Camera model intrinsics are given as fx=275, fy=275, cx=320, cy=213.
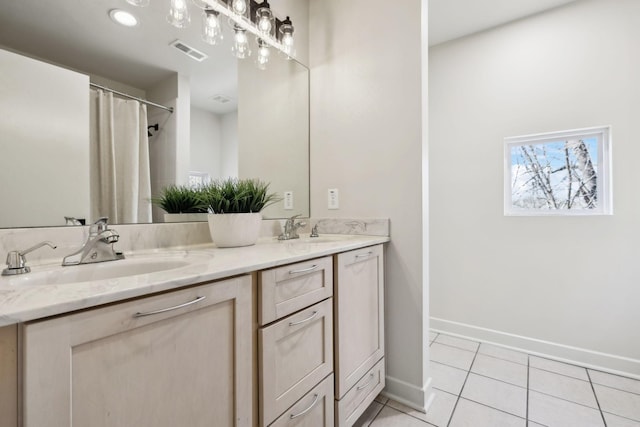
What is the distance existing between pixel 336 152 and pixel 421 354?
1.27 metres

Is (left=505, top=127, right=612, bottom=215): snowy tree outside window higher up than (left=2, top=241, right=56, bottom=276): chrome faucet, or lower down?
higher up

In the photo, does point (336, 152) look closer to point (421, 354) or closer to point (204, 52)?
point (204, 52)

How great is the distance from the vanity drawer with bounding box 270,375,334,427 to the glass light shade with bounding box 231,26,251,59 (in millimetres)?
1681

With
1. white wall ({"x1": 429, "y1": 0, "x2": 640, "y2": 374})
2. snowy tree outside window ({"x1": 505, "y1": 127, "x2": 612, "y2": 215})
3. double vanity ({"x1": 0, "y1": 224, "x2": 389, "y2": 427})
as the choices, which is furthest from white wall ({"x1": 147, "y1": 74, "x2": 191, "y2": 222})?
snowy tree outside window ({"x1": 505, "y1": 127, "x2": 612, "y2": 215})

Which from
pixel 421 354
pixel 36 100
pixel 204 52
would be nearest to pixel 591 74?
pixel 421 354

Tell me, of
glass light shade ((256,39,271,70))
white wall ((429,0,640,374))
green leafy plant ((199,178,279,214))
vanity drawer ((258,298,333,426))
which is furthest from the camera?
white wall ((429,0,640,374))

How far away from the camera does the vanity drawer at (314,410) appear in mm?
915

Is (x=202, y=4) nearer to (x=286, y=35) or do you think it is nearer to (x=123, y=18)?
(x=123, y=18)

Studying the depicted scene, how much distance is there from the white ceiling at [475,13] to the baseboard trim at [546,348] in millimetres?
2405

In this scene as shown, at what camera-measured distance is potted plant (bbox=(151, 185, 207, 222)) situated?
1223mm

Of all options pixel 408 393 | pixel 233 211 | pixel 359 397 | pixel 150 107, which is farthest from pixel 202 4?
pixel 408 393

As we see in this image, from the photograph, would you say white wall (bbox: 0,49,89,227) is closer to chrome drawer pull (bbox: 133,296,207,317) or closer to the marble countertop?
the marble countertop

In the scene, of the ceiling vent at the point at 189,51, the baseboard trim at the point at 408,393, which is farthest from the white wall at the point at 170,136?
the baseboard trim at the point at 408,393

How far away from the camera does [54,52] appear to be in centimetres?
94
